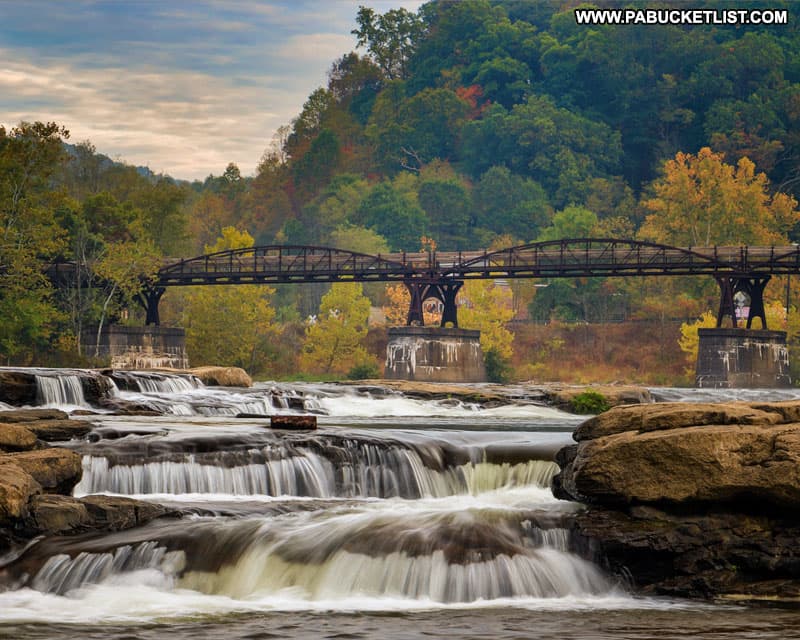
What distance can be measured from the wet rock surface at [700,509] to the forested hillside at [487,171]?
52261 millimetres

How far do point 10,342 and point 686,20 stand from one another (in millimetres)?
85465

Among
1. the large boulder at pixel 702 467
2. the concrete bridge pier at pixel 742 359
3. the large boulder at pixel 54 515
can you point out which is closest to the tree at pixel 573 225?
the concrete bridge pier at pixel 742 359

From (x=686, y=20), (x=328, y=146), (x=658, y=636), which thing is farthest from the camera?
(x=328, y=146)

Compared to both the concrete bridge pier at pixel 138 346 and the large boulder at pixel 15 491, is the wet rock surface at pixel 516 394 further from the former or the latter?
the large boulder at pixel 15 491

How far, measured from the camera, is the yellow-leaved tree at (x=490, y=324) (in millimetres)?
94000

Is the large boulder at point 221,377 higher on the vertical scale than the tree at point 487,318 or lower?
lower

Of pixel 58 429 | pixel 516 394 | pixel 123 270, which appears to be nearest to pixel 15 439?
pixel 58 429

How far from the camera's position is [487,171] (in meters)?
153

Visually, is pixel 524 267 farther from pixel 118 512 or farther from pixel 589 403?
pixel 118 512

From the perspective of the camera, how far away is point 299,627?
56.7 feet

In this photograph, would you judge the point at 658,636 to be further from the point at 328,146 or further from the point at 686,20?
the point at 328,146

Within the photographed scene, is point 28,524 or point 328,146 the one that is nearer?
point 28,524

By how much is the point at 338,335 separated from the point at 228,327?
29.8 feet

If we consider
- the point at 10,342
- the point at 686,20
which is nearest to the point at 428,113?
the point at 686,20
